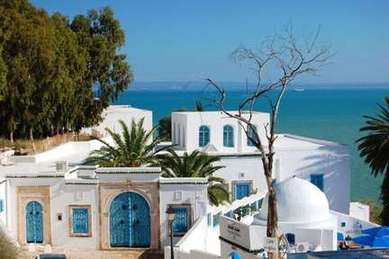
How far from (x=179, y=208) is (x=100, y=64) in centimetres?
1986

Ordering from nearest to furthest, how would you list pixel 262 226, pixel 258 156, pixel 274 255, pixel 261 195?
pixel 274 255 → pixel 262 226 → pixel 261 195 → pixel 258 156

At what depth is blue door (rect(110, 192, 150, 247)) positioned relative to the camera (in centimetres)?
2414

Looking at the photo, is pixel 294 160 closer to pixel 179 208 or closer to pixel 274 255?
pixel 179 208

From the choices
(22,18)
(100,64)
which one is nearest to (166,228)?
(22,18)

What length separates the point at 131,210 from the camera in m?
24.2

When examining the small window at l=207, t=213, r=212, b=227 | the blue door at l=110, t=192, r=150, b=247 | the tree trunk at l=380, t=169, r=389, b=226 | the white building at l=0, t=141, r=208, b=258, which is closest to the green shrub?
the white building at l=0, t=141, r=208, b=258

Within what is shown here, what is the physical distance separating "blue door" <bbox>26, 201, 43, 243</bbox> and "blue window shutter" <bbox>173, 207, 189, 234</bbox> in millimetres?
5092

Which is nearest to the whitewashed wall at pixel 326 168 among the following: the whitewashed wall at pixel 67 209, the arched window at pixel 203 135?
the arched window at pixel 203 135

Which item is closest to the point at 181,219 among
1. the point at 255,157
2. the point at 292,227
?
the point at 292,227

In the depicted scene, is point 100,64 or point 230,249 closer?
point 230,249

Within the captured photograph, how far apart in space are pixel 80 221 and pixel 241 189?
366 inches

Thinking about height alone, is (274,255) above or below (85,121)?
below

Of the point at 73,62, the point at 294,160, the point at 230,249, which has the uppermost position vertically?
the point at 73,62

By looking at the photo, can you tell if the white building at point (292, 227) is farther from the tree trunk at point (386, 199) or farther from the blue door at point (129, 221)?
the tree trunk at point (386, 199)
